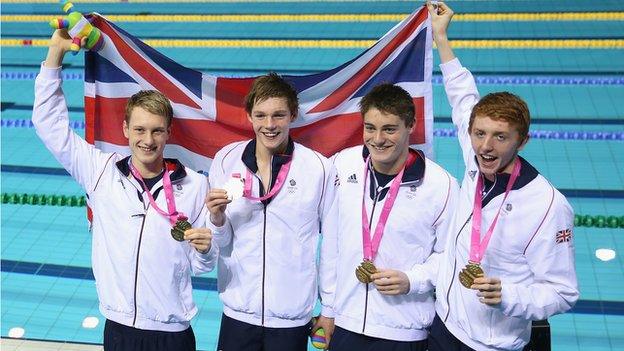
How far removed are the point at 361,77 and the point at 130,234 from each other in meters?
1.12

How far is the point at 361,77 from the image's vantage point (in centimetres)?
308

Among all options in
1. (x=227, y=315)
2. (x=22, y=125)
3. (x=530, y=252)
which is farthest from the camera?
(x=22, y=125)

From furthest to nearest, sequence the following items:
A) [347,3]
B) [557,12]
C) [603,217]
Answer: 1. [347,3]
2. [557,12]
3. [603,217]

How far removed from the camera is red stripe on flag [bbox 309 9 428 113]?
300 centimetres

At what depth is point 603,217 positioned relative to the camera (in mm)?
4633

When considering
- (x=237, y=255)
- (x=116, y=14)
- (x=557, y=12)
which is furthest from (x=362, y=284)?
(x=116, y=14)

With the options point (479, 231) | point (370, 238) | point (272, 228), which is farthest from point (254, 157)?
point (479, 231)

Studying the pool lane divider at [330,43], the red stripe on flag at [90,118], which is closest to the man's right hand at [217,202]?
the red stripe on flag at [90,118]

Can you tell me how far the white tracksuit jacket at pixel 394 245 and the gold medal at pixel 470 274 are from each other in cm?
26

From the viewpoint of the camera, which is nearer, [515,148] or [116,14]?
[515,148]

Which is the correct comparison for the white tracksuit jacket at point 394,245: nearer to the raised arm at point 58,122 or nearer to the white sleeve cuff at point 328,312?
the white sleeve cuff at point 328,312

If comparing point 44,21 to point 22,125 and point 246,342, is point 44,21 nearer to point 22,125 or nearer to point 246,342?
point 22,125

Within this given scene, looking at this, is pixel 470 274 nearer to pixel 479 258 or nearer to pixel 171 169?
pixel 479 258

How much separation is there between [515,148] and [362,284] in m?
0.69
